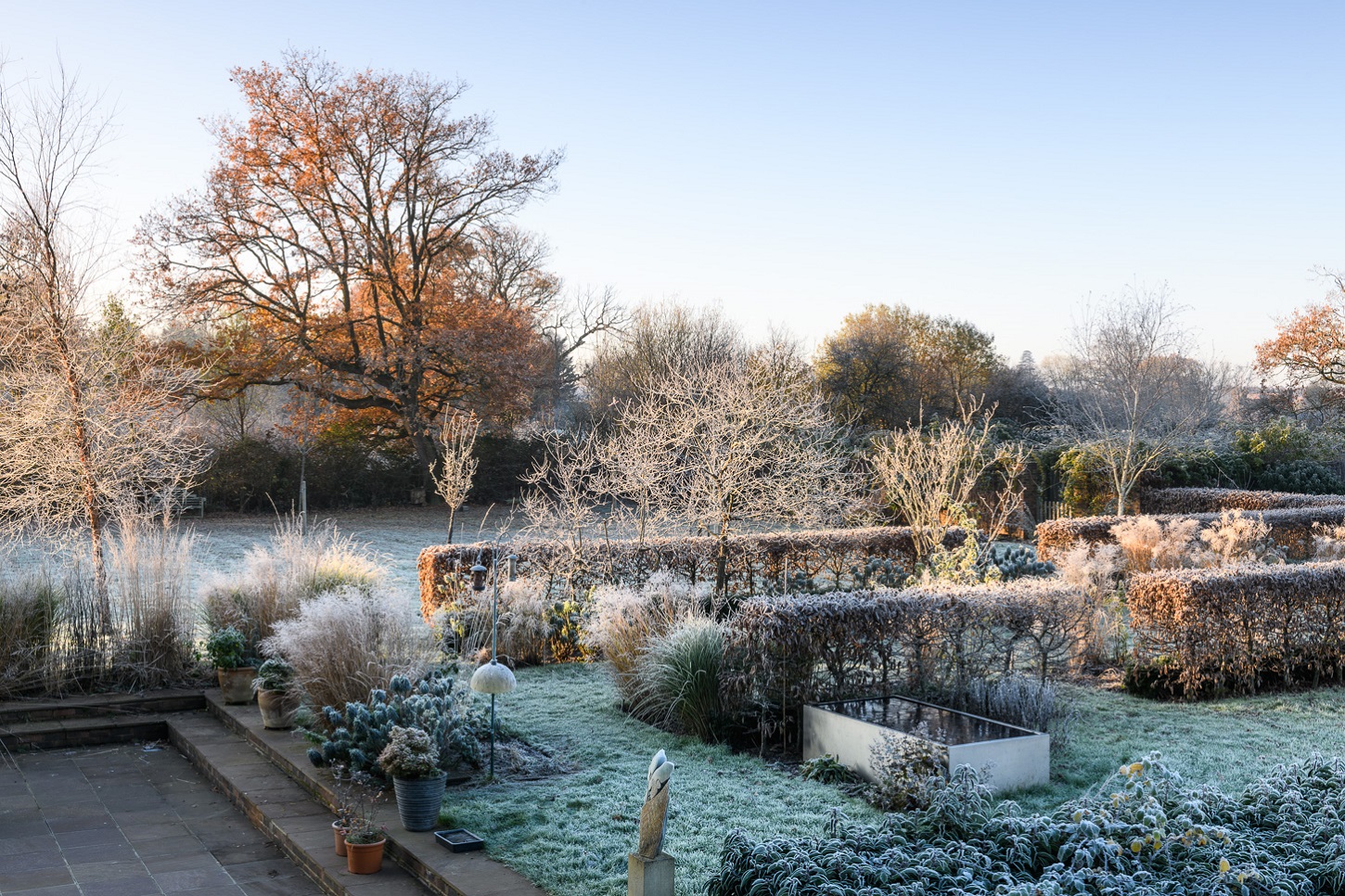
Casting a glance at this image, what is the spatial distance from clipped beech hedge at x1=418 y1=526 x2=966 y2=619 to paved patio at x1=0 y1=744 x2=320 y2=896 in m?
3.04

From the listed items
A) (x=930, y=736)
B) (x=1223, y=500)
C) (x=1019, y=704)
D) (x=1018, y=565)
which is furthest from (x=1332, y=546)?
(x=930, y=736)

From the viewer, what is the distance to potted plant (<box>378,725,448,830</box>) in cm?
438

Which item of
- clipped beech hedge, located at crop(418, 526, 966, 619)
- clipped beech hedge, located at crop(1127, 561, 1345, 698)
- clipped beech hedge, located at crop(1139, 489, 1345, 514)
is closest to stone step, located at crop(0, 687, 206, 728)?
clipped beech hedge, located at crop(418, 526, 966, 619)

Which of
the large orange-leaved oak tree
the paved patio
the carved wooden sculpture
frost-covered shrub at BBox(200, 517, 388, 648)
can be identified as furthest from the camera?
the large orange-leaved oak tree

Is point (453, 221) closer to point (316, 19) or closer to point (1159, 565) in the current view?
point (316, 19)

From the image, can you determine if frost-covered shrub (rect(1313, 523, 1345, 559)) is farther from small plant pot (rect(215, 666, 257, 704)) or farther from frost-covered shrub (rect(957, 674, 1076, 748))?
small plant pot (rect(215, 666, 257, 704))

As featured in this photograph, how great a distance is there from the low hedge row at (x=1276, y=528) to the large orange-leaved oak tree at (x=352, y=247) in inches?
481

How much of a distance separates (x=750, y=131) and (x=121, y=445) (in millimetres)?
7713

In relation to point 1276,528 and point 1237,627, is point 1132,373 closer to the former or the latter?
point 1276,528

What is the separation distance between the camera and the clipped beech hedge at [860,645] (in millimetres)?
5633

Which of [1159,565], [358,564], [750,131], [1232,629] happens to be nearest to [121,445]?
[358,564]

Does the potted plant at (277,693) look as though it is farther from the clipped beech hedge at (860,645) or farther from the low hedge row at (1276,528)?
the low hedge row at (1276,528)

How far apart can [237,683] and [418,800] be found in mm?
3082

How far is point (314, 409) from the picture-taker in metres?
21.1
